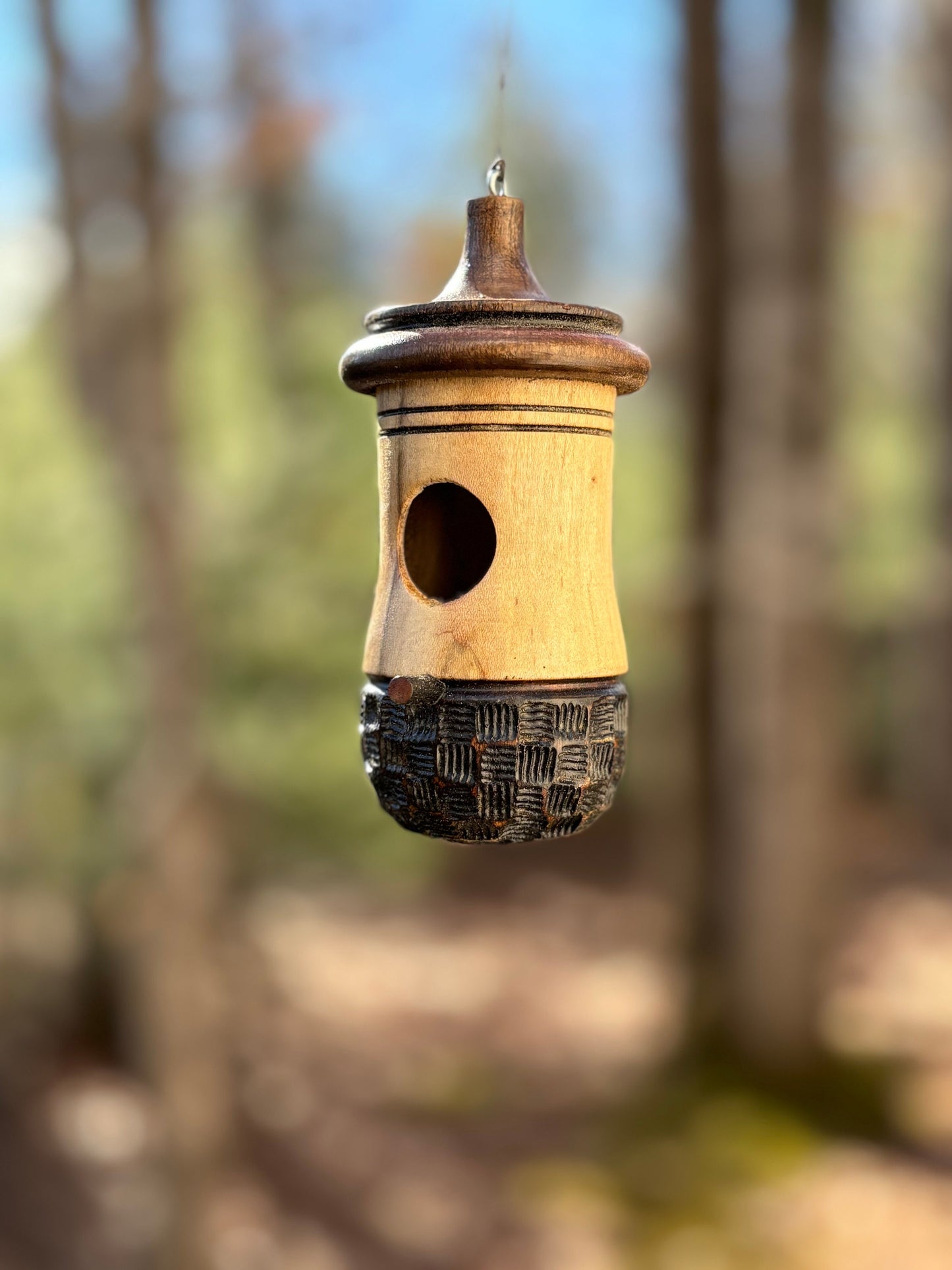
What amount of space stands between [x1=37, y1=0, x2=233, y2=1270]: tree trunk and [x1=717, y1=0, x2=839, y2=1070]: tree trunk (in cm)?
271

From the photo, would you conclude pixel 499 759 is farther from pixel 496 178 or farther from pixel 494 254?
pixel 496 178

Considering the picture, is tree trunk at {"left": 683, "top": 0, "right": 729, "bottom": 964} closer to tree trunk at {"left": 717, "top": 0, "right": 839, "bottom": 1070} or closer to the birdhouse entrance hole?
tree trunk at {"left": 717, "top": 0, "right": 839, "bottom": 1070}

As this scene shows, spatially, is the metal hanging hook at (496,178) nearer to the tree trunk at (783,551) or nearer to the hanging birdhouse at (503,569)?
the hanging birdhouse at (503,569)

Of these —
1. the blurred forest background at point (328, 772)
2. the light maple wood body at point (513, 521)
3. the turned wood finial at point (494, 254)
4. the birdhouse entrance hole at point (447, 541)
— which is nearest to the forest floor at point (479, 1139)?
the blurred forest background at point (328, 772)

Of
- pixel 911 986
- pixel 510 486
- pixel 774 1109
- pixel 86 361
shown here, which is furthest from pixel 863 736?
pixel 510 486

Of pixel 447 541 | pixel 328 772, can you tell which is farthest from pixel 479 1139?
pixel 447 541

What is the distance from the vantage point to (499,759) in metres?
1.88

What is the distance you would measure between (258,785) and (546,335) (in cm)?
502

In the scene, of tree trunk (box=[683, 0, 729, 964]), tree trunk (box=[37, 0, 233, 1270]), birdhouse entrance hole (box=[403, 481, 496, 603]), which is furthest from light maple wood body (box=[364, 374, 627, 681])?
tree trunk (box=[683, 0, 729, 964])

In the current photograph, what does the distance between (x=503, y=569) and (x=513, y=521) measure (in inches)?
2.8

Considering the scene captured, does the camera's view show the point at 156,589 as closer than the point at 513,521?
No

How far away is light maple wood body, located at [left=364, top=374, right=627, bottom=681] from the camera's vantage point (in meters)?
1.90

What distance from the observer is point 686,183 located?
708cm

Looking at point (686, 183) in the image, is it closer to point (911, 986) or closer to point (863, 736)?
point (911, 986)
